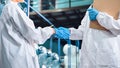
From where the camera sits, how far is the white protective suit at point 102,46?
2068mm

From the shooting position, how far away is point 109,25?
6.69ft

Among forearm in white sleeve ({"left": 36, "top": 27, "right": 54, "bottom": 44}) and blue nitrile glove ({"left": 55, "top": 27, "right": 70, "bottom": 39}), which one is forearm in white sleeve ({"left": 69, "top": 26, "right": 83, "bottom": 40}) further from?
forearm in white sleeve ({"left": 36, "top": 27, "right": 54, "bottom": 44})

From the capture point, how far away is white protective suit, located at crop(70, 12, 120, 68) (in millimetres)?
2068

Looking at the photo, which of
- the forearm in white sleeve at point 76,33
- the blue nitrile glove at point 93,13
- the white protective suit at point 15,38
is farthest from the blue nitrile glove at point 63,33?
the white protective suit at point 15,38

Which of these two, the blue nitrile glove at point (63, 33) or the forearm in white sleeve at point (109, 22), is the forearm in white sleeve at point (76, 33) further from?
the forearm in white sleeve at point (109, 22)

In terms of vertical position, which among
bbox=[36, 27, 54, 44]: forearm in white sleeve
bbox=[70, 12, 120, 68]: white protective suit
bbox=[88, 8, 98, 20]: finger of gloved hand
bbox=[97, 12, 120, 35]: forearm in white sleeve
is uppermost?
bbox=[88, 8, 98, 20]: finger of gloved hand

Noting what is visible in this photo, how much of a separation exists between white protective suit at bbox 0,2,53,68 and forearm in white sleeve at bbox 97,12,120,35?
571 mm

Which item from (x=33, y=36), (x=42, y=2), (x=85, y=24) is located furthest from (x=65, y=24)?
(x=33, y=36)

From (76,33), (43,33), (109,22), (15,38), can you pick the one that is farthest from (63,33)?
(15,38)

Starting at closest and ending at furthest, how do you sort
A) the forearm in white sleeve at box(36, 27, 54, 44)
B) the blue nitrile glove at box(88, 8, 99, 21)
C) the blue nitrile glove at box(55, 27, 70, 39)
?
1. the forearm in white sleeve at box(36, 27, 54, 44)
2. the blue nitrile glove at box(88, 8, 99, 21)
3. the blue nitrile glove at box(55, 27, 70, 39)

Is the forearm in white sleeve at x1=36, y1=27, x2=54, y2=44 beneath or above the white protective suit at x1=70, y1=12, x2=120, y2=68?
above

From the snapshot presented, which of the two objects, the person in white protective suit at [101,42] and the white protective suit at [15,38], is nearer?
the white protective suit at [15,38]

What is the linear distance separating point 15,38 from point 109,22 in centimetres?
76

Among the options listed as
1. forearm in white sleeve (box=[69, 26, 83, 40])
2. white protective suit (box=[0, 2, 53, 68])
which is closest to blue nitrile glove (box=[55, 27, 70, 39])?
forearm in white sleeve (box=[69, 26, 83, 40])
